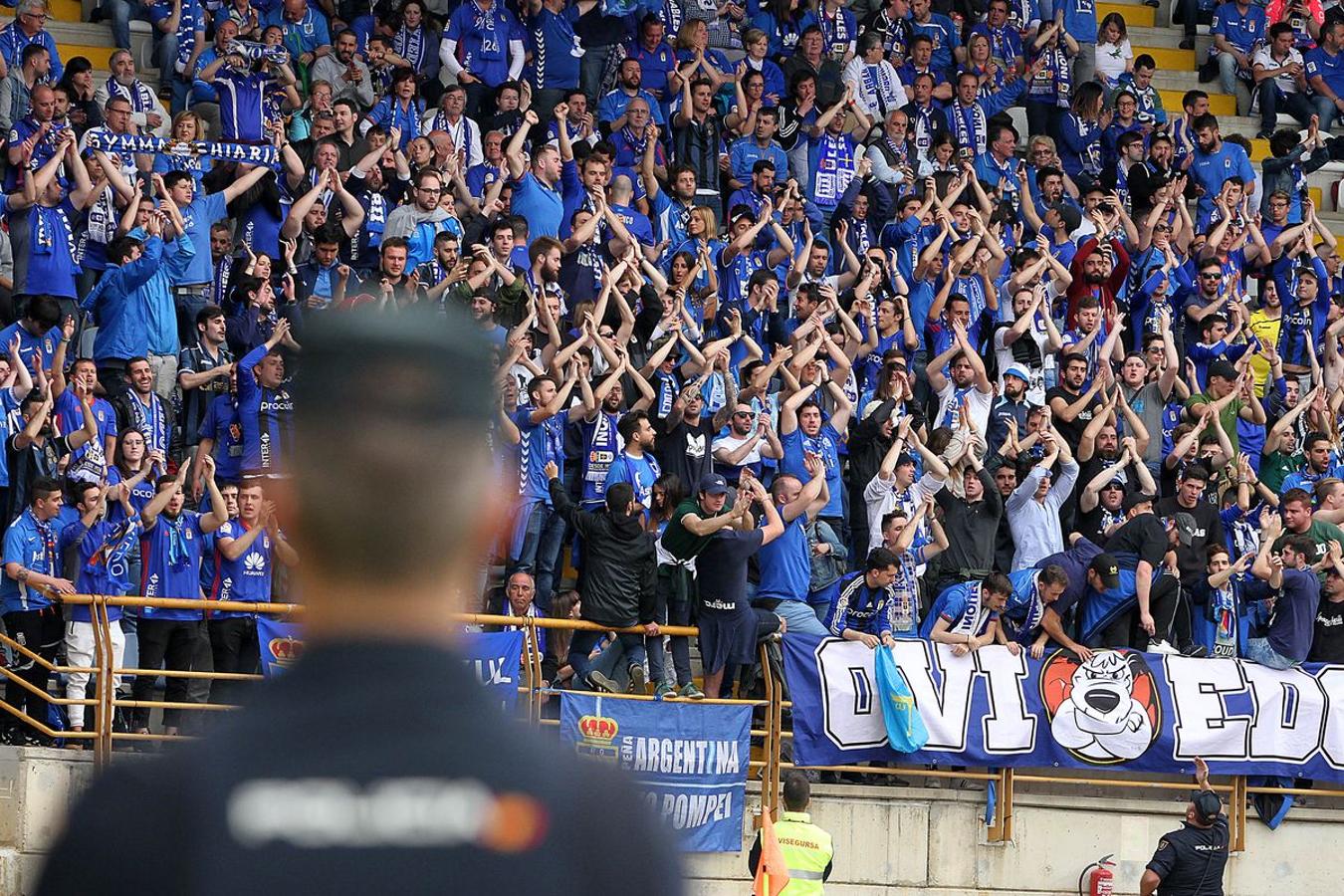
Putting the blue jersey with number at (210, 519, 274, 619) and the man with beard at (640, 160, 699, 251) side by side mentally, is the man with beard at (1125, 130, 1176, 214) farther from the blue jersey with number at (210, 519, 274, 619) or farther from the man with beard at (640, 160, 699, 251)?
the blue jersey with number at (210, 519, 274, 619)

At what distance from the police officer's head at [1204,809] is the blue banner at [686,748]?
3.02m

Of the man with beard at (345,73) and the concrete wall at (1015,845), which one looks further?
the man with beard at (345,73)

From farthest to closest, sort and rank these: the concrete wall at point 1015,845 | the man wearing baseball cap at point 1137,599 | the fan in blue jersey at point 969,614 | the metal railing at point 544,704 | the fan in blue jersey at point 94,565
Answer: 1. the man wearing baseball cap at point 1137,599
2. the fan in blue jersey at point 969,614
3. the concrete wall at point 1015,845
4. the fan in blue jersey at point 94,565
5. the metal railing at point 544,704

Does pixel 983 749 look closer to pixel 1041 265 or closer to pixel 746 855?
pixel 746 855

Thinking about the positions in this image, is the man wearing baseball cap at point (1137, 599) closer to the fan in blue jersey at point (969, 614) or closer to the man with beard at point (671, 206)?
the fan in blue jersey at point (969, 614)

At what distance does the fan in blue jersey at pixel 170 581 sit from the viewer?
12.9 metres

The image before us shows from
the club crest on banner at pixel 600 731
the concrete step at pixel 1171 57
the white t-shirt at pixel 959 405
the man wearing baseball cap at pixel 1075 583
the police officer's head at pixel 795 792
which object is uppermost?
the concrete step at pixel 1171 57

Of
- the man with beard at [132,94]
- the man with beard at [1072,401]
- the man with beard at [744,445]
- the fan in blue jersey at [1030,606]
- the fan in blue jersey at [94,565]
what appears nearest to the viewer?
the fan in blue jersey at [94,565]

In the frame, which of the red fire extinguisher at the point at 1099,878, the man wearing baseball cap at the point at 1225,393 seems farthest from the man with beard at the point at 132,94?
the red fire extinguisher at the point at 1099,878

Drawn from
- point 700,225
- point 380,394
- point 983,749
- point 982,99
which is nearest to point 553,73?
point 700,225

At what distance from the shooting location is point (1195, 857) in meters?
12.9

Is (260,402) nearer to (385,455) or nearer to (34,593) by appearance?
(34,593)

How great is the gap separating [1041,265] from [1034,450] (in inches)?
94.5

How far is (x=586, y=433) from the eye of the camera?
49.2ft
